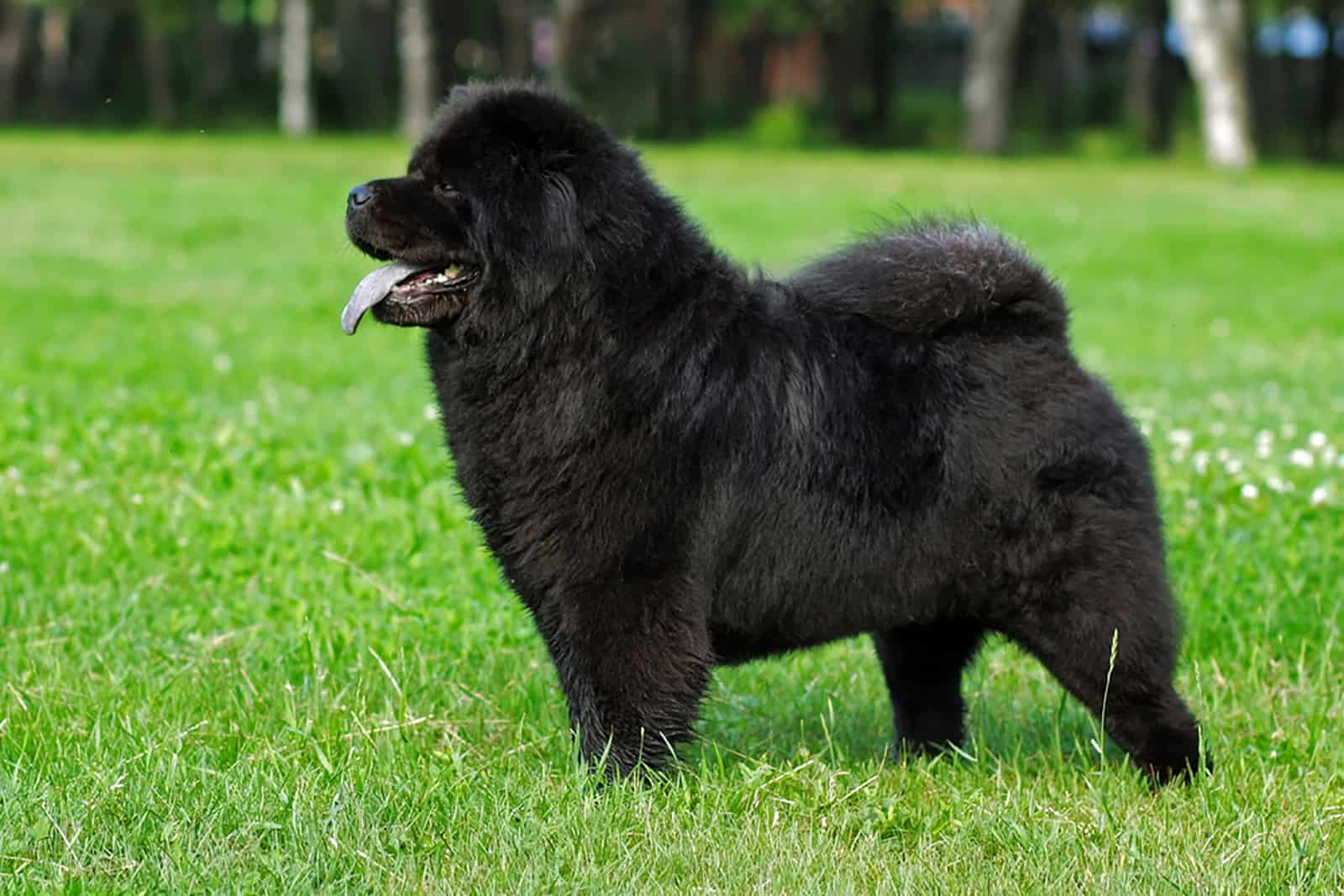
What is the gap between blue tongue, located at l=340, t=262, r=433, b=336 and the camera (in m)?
4.15

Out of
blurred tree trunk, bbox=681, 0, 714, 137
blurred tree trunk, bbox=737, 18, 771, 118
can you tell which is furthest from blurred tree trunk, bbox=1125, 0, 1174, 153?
blurred tree trunk, bbox=737, 18, 771, 118

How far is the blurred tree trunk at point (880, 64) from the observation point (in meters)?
41.9

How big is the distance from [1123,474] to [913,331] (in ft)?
2.25

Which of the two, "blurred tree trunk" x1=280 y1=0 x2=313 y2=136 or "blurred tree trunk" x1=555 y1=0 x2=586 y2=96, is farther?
"blurred tree trunk" x1=280 y1=0 x2=313 y2=136

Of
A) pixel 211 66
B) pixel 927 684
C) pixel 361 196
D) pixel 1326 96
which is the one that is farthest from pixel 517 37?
pixel 361 196

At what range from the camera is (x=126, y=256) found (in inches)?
693

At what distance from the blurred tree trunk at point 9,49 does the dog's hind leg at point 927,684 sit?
4001 centimetres

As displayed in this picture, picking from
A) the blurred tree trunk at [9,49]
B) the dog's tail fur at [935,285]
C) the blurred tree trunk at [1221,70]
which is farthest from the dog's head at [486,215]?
the blurred tree trunk at [9,49]

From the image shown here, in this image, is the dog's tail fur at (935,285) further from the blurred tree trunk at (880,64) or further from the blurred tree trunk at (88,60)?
the blurred tree trunk at (88,60)

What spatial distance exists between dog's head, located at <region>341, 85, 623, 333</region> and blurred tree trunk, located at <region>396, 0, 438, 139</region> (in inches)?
1106

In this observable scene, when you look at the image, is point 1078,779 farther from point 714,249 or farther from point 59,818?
point 59,818

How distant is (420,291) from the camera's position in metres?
4.14

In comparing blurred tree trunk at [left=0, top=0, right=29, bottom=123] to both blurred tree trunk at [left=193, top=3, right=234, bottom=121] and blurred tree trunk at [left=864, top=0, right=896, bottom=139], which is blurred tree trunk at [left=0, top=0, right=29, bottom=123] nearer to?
blurred tree trunk at [left=193, top=3, right=234, bottom=121]

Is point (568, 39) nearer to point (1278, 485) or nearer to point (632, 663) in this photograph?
point (1278, 485)
